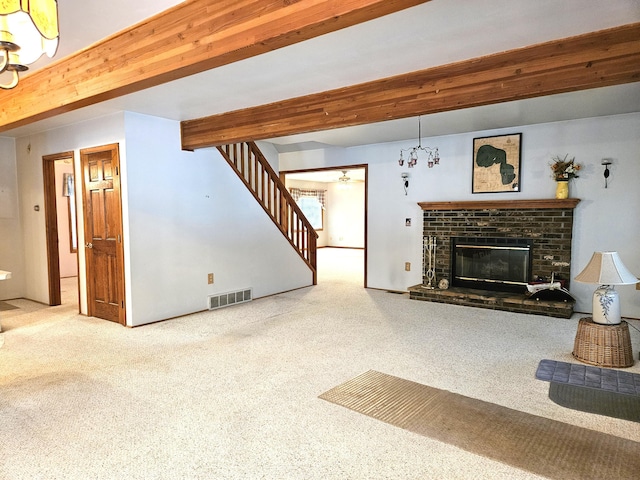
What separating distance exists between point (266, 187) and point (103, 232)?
2713mm

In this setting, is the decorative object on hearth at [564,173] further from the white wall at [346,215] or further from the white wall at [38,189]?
the white wall at [346,215]

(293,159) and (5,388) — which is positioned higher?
(293,159)

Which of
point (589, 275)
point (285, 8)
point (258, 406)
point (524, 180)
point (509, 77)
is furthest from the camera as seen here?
point (524, 180)

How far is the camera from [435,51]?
2.75 m

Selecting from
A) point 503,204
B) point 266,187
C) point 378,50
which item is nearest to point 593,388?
point 378,50

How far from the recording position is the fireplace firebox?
5410 mm

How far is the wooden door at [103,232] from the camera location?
4.51m

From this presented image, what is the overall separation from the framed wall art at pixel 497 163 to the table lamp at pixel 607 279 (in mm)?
2199

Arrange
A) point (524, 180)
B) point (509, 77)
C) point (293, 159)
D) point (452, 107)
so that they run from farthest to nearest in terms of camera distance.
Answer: point (293, 159)
point (524, 180)
point (452, 107)
point (509, 77)

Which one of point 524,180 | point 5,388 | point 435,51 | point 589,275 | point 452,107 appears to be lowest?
point 5,388

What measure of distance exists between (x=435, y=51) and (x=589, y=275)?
2.23 m

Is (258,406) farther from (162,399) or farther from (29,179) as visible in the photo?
(29,179)

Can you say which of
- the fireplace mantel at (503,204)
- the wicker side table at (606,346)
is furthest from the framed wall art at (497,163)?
the wicker side table at (606,346)

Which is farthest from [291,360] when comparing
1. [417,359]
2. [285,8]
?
[285,8]
